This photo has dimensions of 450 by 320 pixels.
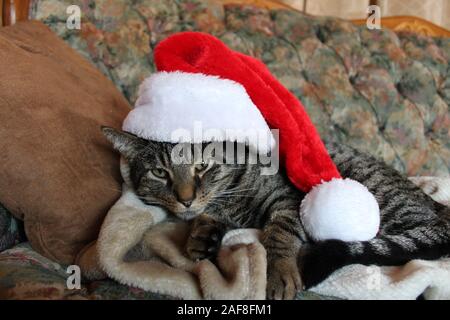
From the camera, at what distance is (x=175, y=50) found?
102 centimetres

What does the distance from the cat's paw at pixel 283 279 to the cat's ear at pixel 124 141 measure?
443 mm

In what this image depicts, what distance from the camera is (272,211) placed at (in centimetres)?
108

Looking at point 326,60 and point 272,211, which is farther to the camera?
point 326,60

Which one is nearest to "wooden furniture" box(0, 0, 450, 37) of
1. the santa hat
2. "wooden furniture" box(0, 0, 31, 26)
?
"wooden furniture" box(0, 0, 31, 26)

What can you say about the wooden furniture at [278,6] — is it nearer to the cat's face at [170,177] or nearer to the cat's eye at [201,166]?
the cat's face at [170,177]

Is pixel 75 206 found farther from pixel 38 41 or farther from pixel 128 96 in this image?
pixel 128 96

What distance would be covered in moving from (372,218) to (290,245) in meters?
0.19

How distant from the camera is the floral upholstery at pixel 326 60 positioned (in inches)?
59.1

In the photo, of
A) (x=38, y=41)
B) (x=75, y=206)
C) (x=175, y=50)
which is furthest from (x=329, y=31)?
(x=75, y=206)

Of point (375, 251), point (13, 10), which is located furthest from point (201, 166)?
point (13, 10)

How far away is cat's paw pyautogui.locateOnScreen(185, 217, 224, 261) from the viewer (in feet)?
2.89

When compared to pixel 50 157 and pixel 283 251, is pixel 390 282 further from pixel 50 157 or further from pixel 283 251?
pixel 50 157

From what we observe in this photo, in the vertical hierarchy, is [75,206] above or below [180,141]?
below

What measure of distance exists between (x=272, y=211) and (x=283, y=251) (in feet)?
0.63
